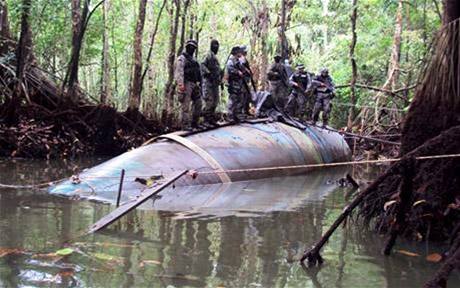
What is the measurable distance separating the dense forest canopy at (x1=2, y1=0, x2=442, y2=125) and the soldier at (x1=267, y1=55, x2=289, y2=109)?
3619mm

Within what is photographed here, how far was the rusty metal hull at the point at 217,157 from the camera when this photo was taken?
8.42m

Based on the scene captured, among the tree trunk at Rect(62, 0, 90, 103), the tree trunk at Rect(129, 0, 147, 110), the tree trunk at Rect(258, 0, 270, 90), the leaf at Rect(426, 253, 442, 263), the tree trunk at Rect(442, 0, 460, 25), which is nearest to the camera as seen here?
the leaf at Rect(426, 253, 442, 263)

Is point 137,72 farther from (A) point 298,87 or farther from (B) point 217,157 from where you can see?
(B) point 217,157

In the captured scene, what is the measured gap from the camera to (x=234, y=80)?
1226 cm

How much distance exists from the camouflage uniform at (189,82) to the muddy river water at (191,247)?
3.47 meters

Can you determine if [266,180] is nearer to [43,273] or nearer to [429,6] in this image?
[43,273]

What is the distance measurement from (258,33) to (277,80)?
27.0 feet

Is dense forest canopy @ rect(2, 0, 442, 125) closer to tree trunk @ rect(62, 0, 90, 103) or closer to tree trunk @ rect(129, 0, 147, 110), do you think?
tree trunk @ rect(129, 0, 147, 110)

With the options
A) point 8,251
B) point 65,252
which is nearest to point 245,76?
point 65,252

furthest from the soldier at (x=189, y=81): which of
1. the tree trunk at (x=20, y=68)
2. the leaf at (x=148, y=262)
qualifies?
the leaf at (x=148, y=262)

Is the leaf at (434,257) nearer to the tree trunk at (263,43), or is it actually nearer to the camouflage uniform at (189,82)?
the camouflage uniform at (189,82)

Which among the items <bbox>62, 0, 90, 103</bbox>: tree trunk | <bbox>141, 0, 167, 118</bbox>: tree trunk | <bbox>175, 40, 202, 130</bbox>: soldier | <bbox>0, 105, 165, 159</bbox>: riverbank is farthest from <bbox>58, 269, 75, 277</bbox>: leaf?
<bbox>141, 0, 167, 118</bbox>: tree trunk

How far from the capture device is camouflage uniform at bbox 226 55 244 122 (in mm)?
12172

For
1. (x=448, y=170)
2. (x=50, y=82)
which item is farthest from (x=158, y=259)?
(x=50, y=82)
